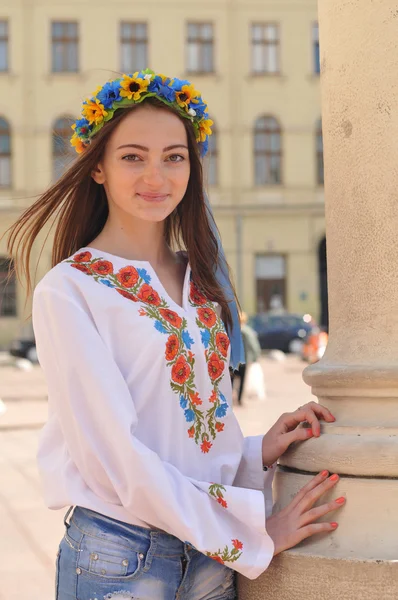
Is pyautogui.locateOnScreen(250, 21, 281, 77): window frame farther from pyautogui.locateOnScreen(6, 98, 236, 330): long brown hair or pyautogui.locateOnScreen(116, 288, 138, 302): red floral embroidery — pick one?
pyautogui.locateOnScreen(116, 288, 138, 302): red floral embroidery

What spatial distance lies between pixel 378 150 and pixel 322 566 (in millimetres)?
968

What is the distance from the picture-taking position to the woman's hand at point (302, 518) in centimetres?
205

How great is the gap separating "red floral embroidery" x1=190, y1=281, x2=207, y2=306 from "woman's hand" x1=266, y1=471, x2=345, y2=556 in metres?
0.46

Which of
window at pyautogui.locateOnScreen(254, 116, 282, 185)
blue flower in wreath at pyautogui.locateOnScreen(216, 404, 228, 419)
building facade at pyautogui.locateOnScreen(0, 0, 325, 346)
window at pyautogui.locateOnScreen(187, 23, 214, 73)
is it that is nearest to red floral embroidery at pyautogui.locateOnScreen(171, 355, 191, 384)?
blue flower in wreath at pyautogui.locateOnScreen(216, 404, 228, 419)

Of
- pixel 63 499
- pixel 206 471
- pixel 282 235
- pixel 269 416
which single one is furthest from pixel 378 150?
pixel 282 235

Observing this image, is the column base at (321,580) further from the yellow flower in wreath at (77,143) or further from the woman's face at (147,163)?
the yellow flower in wreath at (77,143)

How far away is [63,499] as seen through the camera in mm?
1942

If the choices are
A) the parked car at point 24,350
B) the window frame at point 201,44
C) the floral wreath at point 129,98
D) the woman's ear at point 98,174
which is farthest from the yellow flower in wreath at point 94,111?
the window frame at point 201,44

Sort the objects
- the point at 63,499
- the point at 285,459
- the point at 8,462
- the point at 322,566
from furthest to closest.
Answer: the point at 8,462 → the point at 285,459 → the point at 322,566 → the point at 63,499

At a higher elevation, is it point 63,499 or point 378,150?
point 378,150

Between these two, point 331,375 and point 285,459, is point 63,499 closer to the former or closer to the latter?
point 285,459

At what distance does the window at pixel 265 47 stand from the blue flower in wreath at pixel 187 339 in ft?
99.4

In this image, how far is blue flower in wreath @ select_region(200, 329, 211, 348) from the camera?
6.85 feet

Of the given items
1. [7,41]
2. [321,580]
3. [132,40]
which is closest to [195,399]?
[321,580]
